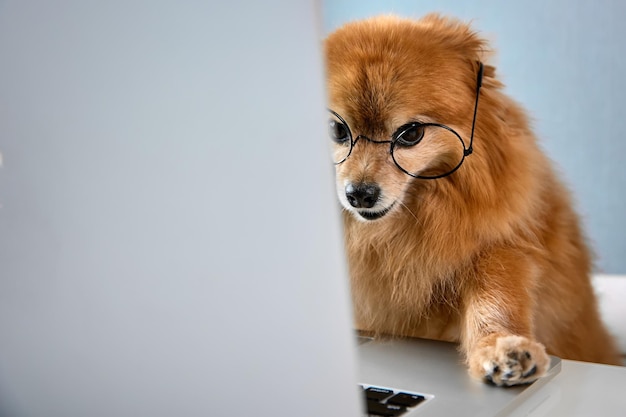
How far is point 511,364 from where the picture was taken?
2.45 ft

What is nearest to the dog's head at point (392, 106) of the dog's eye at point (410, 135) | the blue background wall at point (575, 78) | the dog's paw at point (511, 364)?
the dog's eye at point (410, 135)

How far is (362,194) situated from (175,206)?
55 cm

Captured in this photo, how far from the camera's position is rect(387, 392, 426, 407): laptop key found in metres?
0.66

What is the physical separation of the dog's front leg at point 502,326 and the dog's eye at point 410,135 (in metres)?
0.22

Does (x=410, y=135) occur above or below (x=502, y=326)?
above

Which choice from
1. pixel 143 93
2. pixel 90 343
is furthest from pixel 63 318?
pixel 143 93

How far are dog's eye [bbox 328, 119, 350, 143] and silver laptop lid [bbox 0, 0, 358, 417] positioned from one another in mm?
579

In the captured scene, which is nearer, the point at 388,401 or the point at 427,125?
the point at 388,401

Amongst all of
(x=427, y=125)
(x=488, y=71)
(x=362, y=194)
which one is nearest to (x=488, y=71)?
(x=488, y=71)

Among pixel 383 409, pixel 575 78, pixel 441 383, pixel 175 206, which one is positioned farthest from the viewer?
pixel 575 78

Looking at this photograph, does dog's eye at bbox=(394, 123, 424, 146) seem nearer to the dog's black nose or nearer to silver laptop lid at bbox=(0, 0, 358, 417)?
the dog's black nose

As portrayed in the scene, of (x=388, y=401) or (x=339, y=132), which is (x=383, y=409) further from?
(x=339, y=132)

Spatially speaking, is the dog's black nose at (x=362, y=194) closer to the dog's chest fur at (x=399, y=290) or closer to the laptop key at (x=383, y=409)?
the dog's chest fur at (x=399, y=290)

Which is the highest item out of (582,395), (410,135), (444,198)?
(410,135)
